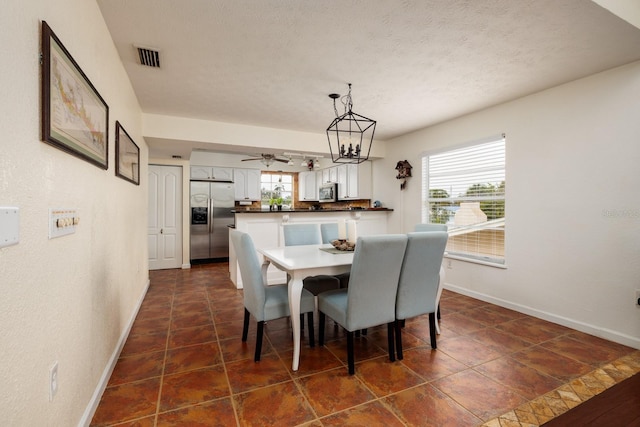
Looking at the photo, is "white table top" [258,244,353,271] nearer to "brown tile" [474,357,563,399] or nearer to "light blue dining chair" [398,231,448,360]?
"light blue dining chair" [398,231,448,360]

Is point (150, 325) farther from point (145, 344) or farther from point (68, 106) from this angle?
point (68, 106)

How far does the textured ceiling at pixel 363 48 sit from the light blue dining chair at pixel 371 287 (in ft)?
4.63

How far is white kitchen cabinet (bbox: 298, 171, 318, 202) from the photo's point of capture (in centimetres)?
779

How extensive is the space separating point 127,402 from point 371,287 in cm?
162

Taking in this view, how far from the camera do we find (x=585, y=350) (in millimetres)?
2457

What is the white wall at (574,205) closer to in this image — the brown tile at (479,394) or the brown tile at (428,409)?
the brown tile at (479,394)

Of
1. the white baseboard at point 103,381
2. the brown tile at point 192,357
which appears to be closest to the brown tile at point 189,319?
the white baseboard at point 103,381

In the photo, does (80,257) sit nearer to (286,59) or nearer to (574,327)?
(286,59)

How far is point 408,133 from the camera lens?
484cm

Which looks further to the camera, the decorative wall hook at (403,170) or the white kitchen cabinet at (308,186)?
the white kitchen cabinet at (308,186)

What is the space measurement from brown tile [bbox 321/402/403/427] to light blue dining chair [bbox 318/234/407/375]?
36 centimetres

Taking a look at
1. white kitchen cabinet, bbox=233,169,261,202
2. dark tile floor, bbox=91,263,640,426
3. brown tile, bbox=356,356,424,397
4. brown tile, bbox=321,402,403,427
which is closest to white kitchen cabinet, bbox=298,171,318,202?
white kitchen cabinet, bbox=233,169,261,202

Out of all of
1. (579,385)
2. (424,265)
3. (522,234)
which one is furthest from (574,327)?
(424,265)

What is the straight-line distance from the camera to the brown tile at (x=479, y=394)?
1726 millimetres
